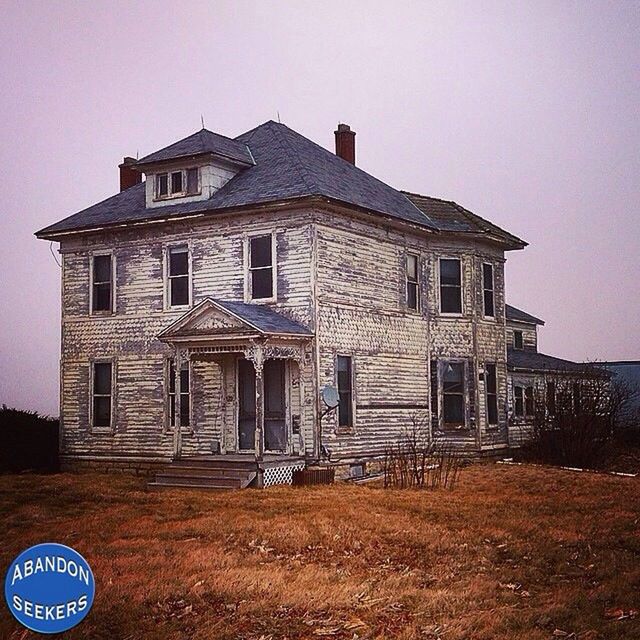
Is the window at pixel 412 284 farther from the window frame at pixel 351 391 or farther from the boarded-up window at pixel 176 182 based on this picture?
the boarded-up window at pixel 176 182

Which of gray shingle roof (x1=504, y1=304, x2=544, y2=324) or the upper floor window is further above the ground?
the upper floor window

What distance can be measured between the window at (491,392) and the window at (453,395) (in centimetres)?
109

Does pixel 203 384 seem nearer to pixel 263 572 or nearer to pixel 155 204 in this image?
pixel 155 204

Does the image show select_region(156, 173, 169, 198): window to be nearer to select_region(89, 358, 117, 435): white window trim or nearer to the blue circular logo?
select_region(89, 358, 117, 435): white window trim

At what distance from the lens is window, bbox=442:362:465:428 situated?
95.1 ft

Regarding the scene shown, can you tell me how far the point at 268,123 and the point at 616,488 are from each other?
591 inches

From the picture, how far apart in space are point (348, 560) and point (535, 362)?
25.9 metres

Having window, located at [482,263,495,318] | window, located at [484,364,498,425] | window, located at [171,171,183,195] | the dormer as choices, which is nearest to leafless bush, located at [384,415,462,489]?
window, located at [484,364,498,425]

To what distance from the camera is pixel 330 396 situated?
23.8 metres

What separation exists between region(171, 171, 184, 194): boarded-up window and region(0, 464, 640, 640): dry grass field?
938 cm

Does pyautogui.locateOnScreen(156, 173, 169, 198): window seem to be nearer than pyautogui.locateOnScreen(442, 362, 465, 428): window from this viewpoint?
Yes

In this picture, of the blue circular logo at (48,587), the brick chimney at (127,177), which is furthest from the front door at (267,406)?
the blue circular logo at (48,587)

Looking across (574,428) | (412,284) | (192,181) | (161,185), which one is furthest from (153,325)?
(574,428)

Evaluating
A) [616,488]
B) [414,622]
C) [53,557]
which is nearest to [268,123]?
[616,488]
